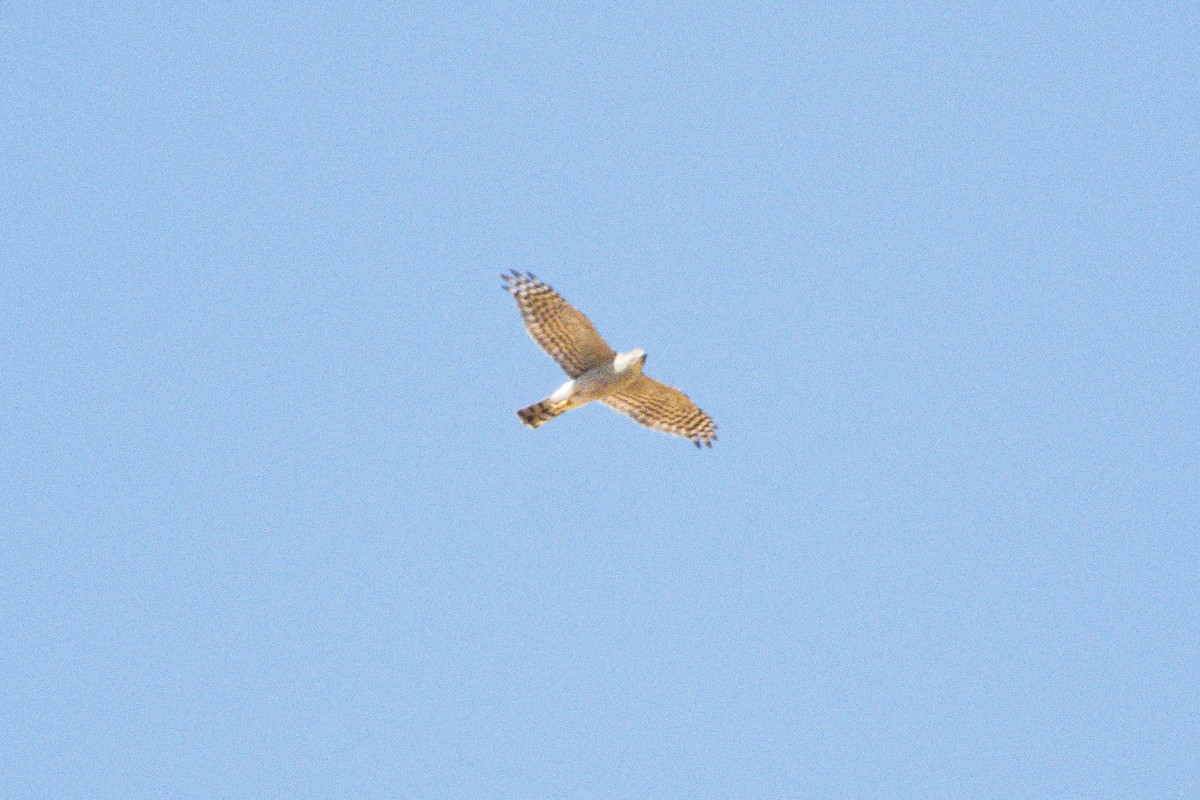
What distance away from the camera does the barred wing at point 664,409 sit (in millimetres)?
22953

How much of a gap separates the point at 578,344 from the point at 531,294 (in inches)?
35.1

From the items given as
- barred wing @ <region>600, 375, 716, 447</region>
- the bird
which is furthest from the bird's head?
barred wing @ <region>600, 375, 716, 447</region>

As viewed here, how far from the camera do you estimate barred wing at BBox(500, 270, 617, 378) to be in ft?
71.8

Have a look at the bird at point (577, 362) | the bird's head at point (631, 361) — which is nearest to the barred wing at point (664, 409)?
the bird at point (577, 362)

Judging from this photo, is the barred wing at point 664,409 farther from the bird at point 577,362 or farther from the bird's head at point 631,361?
the bird's head at point 631,361

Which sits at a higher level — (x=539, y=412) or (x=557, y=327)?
(x=557, y=327)

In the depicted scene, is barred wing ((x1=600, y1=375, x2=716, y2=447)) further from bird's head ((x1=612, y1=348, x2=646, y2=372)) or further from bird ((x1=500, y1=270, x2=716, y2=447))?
bird's head ((x1=612, y1=348, x2=646, y2=372))

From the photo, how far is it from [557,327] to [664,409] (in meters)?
2.15

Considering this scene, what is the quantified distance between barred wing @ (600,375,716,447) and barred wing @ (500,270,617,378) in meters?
0.80

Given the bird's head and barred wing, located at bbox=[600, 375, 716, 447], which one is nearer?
the bird's head

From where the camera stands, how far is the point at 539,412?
2236 centimetres

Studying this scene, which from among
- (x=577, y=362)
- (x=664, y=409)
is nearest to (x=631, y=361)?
(x=577, y=362)

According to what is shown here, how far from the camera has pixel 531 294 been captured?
22000mm

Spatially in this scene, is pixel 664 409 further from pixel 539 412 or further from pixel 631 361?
pixel 539 412
